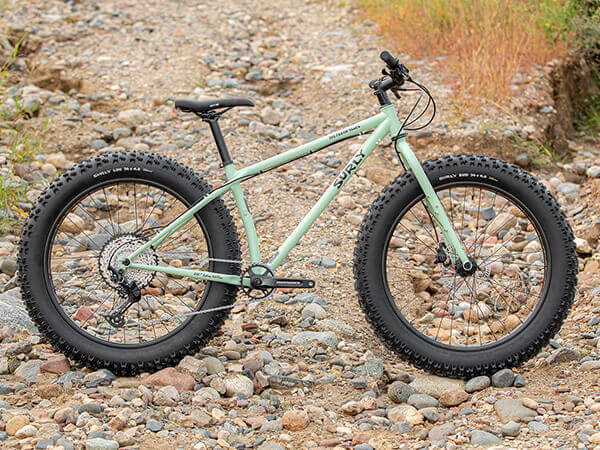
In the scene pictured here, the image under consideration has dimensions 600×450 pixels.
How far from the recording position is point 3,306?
381 centimetres

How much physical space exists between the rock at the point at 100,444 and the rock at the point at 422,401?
4.39 ft

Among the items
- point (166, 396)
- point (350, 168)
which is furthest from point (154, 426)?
point (350, 168)

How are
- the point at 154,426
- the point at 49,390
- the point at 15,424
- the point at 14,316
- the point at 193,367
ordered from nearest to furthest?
the point at 15,424
the point at 154,426
the point at 49,390
the point at 193,367
the point at 14,316

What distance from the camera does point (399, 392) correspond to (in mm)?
3367

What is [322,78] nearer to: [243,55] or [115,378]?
[243,55]

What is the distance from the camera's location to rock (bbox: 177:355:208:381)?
3.43 m

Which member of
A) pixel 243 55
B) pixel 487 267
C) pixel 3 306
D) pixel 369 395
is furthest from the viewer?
pixel 243 55

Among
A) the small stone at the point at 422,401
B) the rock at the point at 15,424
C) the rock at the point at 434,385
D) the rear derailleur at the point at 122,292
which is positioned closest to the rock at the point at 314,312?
the rock at the point at 434,385

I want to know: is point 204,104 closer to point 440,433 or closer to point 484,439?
point 440,433

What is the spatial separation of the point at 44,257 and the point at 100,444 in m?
1.03

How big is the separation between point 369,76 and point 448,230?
4.02m

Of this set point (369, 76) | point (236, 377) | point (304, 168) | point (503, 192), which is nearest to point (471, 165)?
point (503, 192)

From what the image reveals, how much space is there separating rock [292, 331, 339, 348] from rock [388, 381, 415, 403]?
509mm

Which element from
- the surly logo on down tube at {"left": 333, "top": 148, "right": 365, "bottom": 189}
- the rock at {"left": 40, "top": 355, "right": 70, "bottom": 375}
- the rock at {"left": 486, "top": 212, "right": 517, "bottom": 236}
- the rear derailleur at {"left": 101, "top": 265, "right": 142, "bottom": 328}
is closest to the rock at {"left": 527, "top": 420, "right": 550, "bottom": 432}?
the surly logo on down tube at {"left": 333, "top": 148, "right": 365, "bottom": 189}
